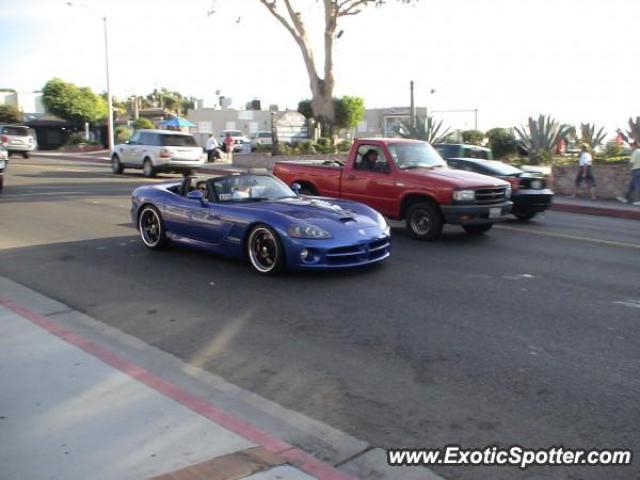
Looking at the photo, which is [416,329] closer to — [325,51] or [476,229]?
[476,229]

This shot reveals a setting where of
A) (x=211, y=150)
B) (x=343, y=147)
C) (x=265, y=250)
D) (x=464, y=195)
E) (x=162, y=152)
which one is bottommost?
(x=265, y=250)

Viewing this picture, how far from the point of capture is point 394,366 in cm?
506

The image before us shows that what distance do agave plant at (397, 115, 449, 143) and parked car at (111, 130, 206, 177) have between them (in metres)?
9.02

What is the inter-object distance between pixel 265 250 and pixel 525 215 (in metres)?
7.84

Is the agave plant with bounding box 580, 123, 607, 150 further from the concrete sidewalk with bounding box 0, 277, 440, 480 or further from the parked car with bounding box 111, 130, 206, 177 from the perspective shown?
the concrete sidewalk with bounding box 0, 277, 440, 480

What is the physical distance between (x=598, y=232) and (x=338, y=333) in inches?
342

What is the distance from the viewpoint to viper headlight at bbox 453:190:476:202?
10.2 meters

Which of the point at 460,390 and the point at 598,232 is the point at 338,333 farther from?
the point at 598,232

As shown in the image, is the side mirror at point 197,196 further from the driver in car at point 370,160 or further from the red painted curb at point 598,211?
the red painted curb at point 598,211

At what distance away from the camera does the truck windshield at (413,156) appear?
1116 centimetres

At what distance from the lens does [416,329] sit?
235 inches

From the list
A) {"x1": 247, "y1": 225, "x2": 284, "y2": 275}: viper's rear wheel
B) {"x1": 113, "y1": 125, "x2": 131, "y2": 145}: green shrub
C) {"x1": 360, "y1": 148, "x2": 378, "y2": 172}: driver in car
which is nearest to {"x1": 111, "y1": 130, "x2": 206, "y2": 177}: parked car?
{"x1": 360, "y1": 148, "x2": 378, "y2": 172}: driver in car

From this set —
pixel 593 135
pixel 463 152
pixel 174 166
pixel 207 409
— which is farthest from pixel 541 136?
pixel 207 409

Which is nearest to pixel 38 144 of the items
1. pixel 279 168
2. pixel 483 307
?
pixel 279 168
